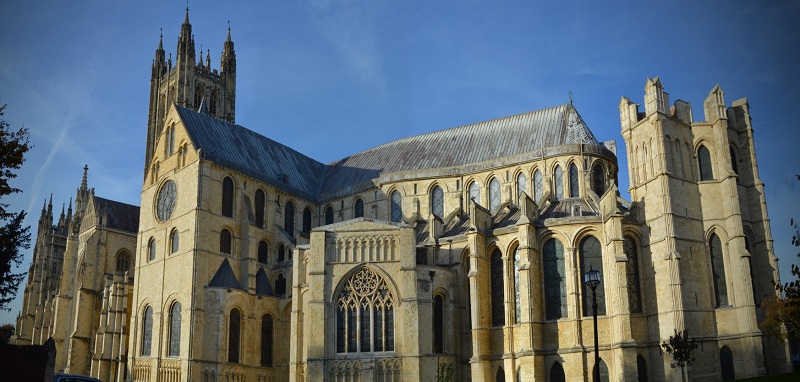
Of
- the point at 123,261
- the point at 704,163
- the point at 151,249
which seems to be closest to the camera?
the point at 704,163

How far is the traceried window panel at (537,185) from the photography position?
43.7 m

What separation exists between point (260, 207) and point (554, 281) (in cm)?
2038

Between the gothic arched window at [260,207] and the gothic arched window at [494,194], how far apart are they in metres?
14.6

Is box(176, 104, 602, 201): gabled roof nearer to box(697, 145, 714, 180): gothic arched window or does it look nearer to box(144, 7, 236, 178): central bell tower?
box(697, 145, 714, 180): gothic arched window

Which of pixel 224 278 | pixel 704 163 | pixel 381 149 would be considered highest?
pixel 381 149

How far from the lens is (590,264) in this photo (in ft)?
122

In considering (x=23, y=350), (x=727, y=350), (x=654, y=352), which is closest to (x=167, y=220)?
(x=23, y=350)

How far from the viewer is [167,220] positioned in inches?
1860

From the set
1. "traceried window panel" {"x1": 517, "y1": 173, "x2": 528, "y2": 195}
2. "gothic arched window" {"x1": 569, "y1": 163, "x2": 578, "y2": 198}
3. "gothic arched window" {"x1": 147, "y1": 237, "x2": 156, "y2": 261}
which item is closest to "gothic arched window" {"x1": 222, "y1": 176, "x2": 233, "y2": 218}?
"gothic arched window" {"x1": 147, "y1": 237, "x2": 156, "y2": 261}

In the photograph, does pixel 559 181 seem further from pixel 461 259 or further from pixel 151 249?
pixel 151 249

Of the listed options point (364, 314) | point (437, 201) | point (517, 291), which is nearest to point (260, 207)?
point (437, 201)

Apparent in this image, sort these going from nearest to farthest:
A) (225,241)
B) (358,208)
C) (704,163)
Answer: (704,163)
(225,241)
(358,208)

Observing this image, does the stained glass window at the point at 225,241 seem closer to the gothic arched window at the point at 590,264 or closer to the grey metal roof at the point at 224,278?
the grey metal roof at the point at 224,278

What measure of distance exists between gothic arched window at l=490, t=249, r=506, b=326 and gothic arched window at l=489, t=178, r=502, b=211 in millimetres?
5757
